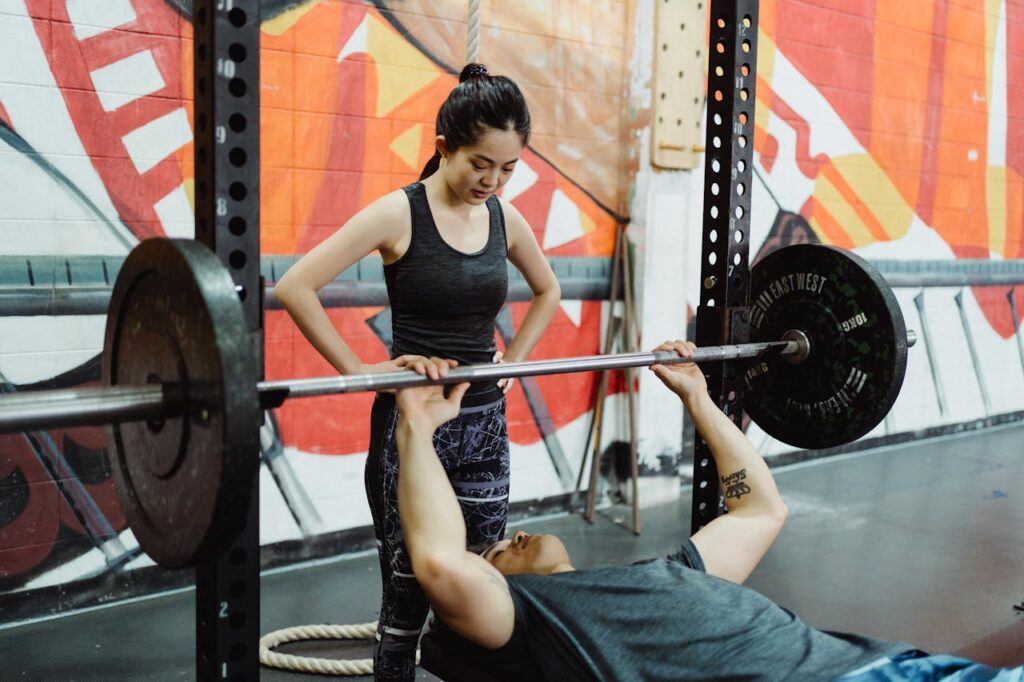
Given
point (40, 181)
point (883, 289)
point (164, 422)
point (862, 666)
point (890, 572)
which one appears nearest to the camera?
point (164, 422)

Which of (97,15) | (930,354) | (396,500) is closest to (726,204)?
(396,500)

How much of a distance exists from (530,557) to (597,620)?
0.19 m

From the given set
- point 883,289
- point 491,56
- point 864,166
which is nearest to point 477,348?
point 883,289

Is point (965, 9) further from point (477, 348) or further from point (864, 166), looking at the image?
point (477, 348)

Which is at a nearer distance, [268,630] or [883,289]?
[883,289]

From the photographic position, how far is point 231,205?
4.05 feet

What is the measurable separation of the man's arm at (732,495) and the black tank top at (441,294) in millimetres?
354

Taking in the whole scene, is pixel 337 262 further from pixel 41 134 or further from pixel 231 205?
pixel 41 134

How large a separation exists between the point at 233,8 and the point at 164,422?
0.52 m

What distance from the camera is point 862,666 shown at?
54.0 inches

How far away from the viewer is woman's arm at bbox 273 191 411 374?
1.77 metres

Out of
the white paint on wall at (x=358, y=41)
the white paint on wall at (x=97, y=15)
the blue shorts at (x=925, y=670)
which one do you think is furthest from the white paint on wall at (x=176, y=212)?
the blue shorts at (x=925, y=670)

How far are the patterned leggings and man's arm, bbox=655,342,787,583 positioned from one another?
14.5 inches

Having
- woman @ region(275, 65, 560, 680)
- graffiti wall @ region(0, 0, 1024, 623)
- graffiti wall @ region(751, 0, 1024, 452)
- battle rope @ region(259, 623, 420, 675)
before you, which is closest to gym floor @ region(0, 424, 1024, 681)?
battle rope @ region(259, 623, 420, 675)
